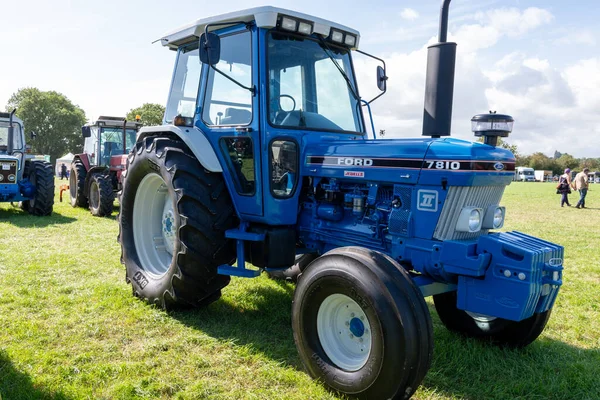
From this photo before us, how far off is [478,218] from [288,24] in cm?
215

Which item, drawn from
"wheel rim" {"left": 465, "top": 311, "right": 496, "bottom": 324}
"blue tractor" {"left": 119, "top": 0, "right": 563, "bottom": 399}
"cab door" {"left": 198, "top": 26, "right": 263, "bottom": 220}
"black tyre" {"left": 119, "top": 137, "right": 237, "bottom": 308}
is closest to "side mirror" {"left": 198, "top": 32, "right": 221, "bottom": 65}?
"blue tractor" {"left": 119, "top": 0, "right": 563, "bottom": 399}

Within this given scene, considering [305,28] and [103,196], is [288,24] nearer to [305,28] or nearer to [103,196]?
[305,28]

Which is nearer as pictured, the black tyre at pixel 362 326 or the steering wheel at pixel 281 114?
the black tyre at pixel 362 326

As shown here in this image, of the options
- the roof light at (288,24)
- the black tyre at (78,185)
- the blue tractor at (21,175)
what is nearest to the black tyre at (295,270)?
the roof light at (288,24)

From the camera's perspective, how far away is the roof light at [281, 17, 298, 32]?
3943 mm

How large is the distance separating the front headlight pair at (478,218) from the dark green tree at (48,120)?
61.3 metres

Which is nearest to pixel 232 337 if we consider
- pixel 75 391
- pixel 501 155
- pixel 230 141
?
pixel 75 391

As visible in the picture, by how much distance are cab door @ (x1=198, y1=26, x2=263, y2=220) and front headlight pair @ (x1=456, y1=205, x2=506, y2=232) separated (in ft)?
5.36

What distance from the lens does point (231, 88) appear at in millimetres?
4363

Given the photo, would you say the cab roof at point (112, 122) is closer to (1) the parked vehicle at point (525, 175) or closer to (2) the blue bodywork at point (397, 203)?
(2) the blue bodywork at point (397, 203)

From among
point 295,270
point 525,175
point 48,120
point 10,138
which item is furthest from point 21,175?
point 525,175

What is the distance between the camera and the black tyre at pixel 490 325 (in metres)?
3.68

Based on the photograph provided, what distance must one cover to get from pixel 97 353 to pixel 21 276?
2.58m

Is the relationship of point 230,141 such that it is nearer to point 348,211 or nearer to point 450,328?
point 348,211
